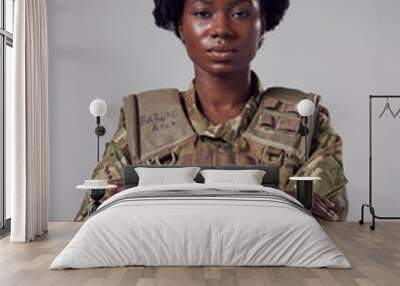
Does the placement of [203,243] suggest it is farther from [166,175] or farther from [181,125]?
[181,125]

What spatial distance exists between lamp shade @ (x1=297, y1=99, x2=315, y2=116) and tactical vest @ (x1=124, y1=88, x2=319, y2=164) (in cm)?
16

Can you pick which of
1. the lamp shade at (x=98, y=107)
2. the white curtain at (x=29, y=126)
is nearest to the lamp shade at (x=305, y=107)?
the lamp shade at (x=98, y=107)

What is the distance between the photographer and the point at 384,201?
7.95m

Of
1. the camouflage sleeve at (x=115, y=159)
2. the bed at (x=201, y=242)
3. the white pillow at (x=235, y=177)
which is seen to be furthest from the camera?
the camouflage sleeve at (x=115, y=159)

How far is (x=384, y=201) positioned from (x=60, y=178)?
13.5ft

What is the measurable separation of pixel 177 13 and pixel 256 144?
1.91 m

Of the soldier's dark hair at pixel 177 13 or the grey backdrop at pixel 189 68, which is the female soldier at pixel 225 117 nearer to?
the soldier's dark hair at pixel 177 13

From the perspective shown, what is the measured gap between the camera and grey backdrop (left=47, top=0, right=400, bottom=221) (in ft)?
25.9

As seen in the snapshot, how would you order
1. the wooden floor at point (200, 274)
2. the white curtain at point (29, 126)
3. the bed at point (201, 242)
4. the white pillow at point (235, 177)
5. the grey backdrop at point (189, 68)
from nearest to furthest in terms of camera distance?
the wooden floor at point (200, 274), the bed at point (201, 242), the white curtain at point (29, 126), the white pillow at point (235, 177), the grey backdrop at point (189, 68)

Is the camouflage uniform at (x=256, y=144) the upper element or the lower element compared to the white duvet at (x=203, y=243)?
upper

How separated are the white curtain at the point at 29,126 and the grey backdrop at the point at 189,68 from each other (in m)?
0.93

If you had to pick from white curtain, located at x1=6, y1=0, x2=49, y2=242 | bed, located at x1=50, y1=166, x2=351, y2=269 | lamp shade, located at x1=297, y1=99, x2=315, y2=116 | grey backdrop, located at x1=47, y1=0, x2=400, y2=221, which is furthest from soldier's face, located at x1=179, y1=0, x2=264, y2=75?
bed, located at x1=50, y1=166, x2=351, y2=269

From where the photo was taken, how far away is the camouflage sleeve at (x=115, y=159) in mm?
7777

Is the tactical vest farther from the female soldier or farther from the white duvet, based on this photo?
the white duvet
